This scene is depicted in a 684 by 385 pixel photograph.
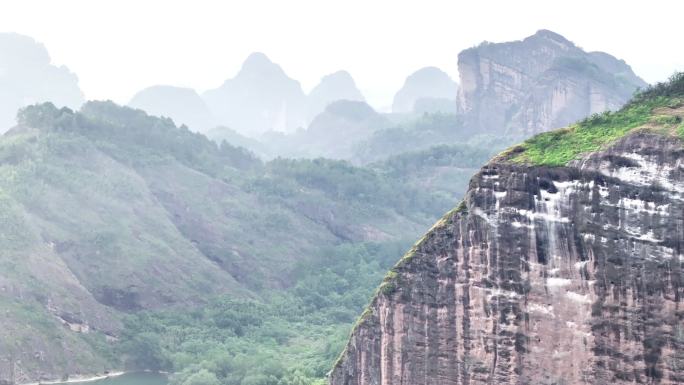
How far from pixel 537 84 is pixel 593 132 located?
89.6m

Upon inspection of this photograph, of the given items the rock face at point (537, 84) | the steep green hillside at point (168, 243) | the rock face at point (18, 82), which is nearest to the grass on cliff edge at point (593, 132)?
the steep green hillside at point (168, 243)

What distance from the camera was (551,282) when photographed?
73.4 feet

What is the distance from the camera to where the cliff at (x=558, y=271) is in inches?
827

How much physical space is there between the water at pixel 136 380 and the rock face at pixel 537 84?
59372 millimetres

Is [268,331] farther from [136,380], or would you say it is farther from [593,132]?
[593,132]

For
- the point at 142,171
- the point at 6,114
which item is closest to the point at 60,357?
the point at 142,171

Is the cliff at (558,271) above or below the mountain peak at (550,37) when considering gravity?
below

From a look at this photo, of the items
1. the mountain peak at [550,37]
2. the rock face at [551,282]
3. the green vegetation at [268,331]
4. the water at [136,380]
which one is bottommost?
the water at [136,380]

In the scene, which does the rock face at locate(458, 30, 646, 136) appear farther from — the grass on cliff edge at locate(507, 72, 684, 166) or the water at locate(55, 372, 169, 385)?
the grass on cliff edge at locate(507, 72, 684, 166)

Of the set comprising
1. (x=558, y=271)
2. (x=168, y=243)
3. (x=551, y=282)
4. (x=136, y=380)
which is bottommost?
(x=136, y=380)

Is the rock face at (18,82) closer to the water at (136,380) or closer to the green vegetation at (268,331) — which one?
the green vegetation at (268,331)

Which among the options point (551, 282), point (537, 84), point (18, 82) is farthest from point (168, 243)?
point (18, 82)

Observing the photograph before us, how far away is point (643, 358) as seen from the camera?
21281 millimetres

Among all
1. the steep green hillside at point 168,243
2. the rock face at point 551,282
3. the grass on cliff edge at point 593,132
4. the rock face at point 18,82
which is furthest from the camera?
the rock face at point 18,82
